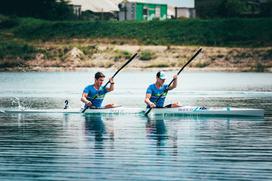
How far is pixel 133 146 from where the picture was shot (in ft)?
91.3

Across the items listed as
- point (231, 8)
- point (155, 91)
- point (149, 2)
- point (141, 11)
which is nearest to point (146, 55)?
point (231, 8)

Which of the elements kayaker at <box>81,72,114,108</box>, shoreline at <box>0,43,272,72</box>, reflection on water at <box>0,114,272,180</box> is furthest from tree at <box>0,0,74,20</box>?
reflection on water at <box>0,114,272,180</box>

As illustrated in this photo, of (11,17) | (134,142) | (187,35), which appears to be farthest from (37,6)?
(134,142)

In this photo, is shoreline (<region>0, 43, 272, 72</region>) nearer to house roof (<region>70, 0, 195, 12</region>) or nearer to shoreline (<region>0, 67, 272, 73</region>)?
shoreline (<region>0, 67, 272, 73</region>)

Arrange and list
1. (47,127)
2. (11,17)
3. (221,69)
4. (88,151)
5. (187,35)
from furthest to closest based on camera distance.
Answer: (11,17), (187,35), (221,69), (47,127), (88,151)

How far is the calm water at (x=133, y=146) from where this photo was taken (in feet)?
74.8

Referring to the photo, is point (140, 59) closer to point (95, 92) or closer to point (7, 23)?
point (7, 23)

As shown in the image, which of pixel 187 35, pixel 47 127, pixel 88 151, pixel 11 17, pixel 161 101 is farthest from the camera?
pixel 11 17

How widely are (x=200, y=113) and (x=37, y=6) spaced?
73375 mm

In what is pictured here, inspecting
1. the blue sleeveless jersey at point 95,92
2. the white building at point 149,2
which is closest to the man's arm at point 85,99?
the blue sleeveless jersey at point 95,92

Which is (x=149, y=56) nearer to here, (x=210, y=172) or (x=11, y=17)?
(x=11, y=17)

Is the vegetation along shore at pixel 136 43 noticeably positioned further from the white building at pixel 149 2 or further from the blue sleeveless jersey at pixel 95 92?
the blue sleeveless jersey at pixel 95 92

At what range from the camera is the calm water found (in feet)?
74.8

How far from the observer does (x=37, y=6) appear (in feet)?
357
